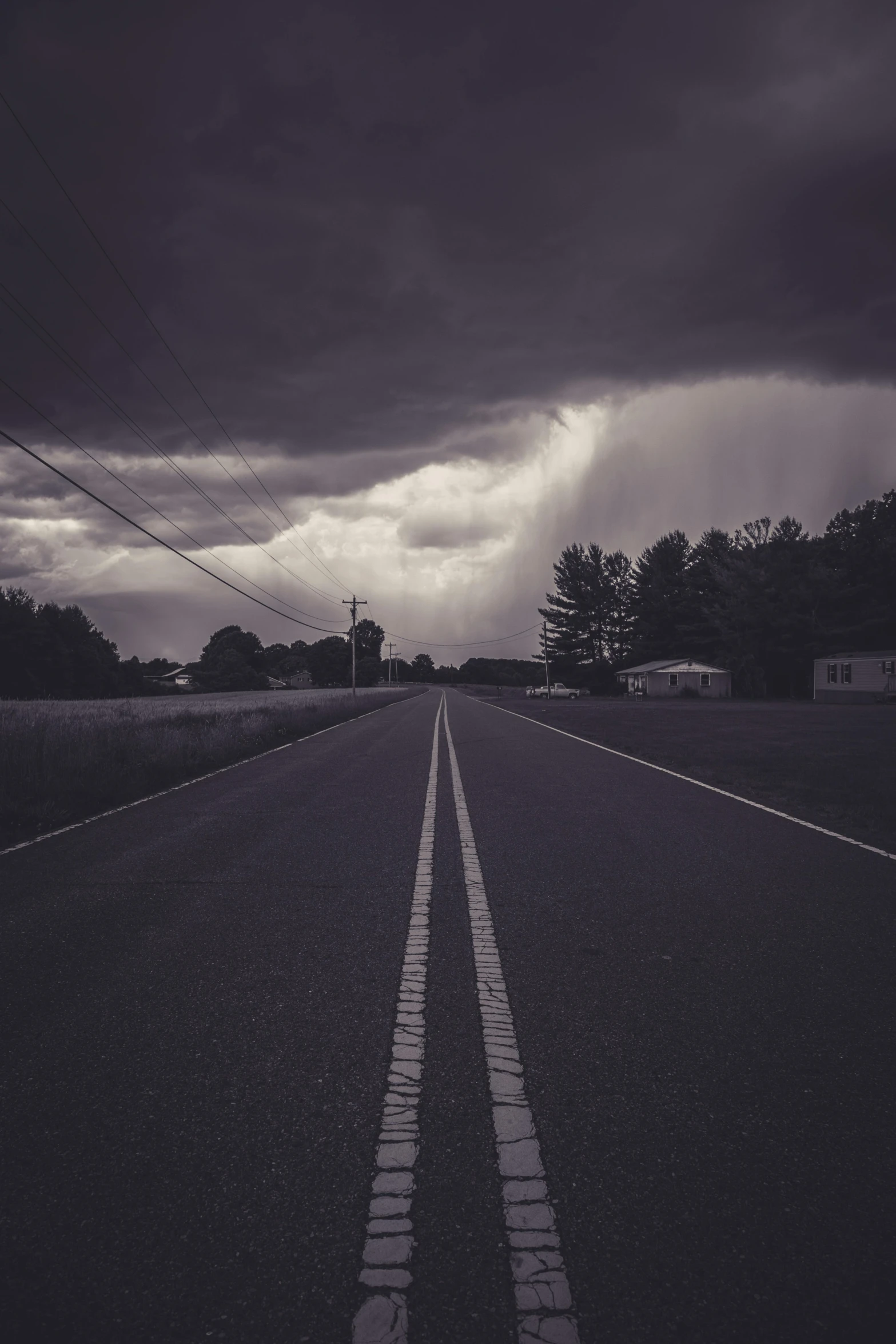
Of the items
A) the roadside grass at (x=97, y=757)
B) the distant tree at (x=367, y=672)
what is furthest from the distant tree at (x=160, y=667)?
the roadside grass at (x=97, y=757)

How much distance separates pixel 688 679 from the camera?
73.1 m

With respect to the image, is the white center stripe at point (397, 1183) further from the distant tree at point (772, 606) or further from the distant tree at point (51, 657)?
the distant tree at point (51, 657)

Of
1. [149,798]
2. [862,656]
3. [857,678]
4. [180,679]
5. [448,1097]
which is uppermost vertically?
[862,656]

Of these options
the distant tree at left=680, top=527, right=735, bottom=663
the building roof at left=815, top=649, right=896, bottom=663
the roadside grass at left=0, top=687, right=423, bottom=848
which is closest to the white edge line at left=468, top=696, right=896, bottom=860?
the roadside grass at left=0, top=687, right=423, bottom=848

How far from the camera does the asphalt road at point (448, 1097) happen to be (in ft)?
6.46

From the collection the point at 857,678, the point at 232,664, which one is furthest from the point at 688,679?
the point at 232,664

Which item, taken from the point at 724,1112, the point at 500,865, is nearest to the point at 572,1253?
the point at 724,1112

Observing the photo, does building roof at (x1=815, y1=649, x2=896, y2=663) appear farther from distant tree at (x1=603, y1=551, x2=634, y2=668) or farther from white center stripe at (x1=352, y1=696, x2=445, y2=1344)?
white center stripe at (x1=352, y1=696, x2=445, y2=1344)

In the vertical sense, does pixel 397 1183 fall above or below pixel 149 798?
above

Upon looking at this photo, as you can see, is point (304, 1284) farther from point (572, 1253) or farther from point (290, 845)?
point (290, 845)

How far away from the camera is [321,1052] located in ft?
10.7

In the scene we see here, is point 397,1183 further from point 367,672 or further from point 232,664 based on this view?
point 367,672

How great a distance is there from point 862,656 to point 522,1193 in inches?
2327

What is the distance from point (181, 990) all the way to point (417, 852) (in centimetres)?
347
